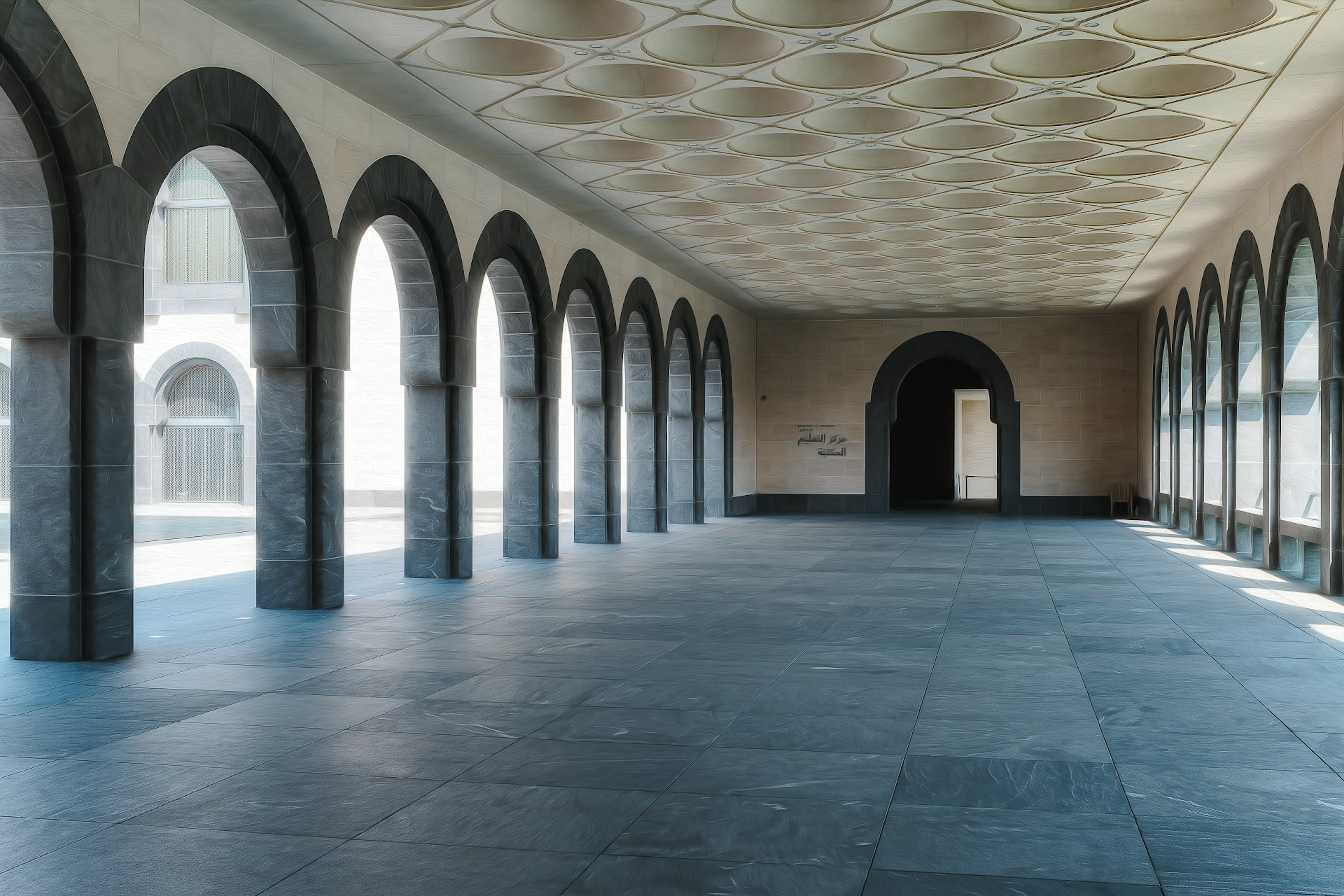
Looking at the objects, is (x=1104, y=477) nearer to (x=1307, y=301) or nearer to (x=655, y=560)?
(x=1307, y=301)

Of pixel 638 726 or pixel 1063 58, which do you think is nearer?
pixel 638 726

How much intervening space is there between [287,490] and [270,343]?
4.15ft

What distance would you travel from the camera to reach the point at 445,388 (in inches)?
500

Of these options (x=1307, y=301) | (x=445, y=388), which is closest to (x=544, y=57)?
(x=445, y=388)

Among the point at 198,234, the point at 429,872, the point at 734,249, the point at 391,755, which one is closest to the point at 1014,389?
the point at 734,249

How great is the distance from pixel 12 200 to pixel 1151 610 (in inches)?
362

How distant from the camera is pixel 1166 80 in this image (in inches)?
410

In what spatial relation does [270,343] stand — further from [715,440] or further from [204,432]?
[204,432]

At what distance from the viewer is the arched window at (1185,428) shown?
814 inches

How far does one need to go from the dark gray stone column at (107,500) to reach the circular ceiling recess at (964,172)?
29.2 feet

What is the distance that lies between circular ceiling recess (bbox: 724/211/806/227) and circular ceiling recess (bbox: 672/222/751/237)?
0.88ft

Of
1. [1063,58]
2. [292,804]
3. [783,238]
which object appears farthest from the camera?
[783,238]

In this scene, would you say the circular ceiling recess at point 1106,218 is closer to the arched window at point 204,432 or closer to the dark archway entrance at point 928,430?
the dark archway entrance at point 928,430

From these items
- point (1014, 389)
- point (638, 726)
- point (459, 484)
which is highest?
point (1014, 389)
